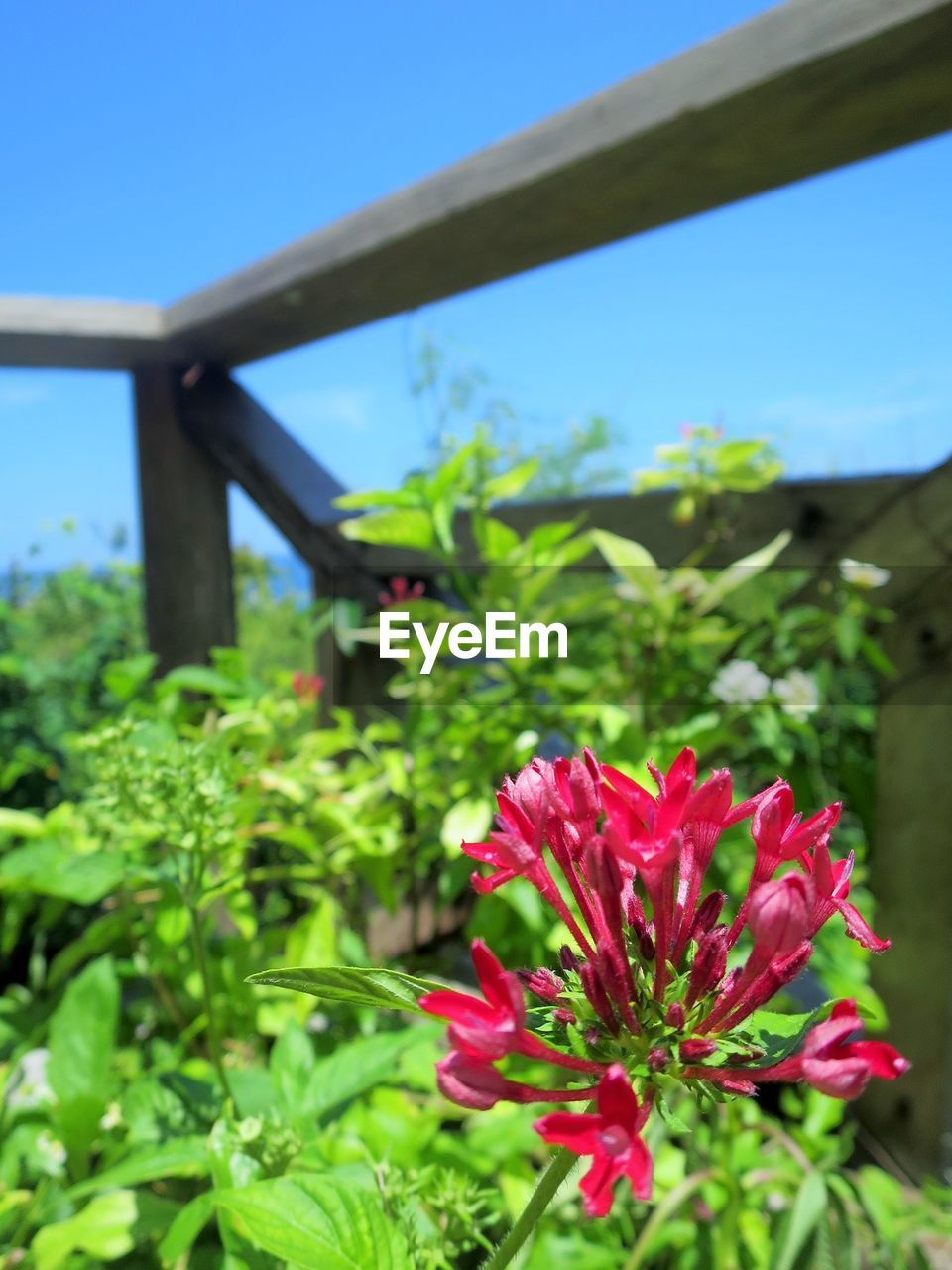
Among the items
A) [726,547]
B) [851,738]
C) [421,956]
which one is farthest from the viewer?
[421,956]

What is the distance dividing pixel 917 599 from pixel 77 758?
66.0 inches

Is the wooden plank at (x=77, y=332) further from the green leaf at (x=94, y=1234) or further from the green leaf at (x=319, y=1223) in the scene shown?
the green leaf at (x=319, y=1223)

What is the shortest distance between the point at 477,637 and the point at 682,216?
0.54m

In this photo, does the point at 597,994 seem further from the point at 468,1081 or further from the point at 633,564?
the point at 633,564

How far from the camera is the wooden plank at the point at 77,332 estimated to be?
1.51 m

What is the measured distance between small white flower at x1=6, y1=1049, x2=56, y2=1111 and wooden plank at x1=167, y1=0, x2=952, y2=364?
3.35ft

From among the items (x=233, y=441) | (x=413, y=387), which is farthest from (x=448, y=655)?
(x=413, y=387)

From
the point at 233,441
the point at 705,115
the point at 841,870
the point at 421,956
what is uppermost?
the point at 705,115

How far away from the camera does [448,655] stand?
1.33 m

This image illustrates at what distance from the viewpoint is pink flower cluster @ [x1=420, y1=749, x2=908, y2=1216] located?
0.27m

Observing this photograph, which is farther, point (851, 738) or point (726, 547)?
point (851, 738)

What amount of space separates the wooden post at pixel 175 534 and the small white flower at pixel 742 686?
1.14 meters

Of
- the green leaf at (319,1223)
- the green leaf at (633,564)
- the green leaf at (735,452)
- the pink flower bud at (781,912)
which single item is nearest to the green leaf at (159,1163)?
the green leaf at (319,1223)

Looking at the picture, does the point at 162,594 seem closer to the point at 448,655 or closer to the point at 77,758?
the point at 77,758
